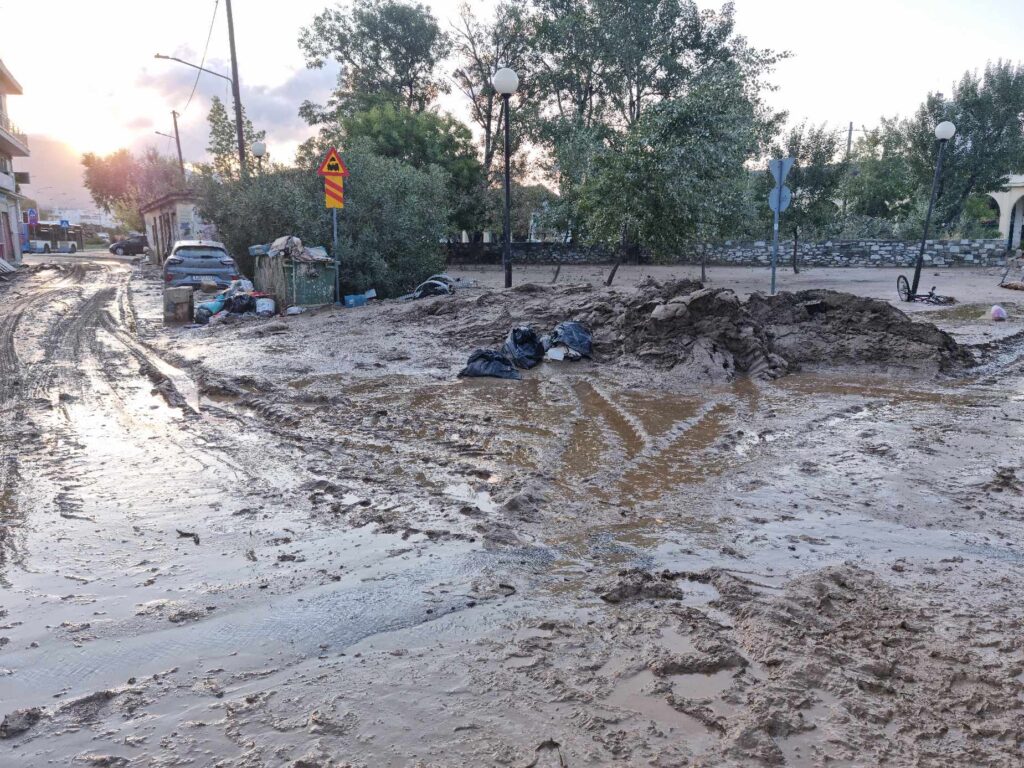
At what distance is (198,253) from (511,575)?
15.9 m

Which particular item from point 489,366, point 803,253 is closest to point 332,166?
point 489,366

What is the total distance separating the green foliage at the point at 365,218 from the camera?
1605cm

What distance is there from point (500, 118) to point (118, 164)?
58400mm

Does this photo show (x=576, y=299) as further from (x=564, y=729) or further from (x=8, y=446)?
(x=564, y=729)

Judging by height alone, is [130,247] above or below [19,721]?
above

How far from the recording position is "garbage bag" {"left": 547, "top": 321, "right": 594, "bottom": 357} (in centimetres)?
931

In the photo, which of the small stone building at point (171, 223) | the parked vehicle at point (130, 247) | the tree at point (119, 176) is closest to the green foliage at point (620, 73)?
the small stone building at point (171, 223)

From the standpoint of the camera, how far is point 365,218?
16.5m

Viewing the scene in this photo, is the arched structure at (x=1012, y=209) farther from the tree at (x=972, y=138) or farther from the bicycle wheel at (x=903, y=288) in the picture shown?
the bicycle wheel at (x=903, y=288)

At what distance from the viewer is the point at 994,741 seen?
2.25m

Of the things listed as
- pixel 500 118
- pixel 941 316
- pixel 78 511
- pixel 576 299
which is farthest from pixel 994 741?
pixel 500 118

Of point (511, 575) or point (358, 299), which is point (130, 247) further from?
point (511, 575)

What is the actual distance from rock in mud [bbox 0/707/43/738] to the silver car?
15424mm

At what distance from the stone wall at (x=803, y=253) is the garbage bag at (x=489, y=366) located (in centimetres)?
1919
